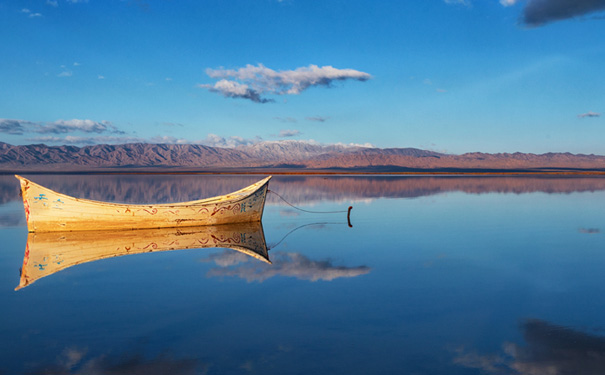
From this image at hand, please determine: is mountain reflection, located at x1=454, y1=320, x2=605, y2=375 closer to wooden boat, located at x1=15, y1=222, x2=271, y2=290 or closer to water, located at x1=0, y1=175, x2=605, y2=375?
water, located at x1=0, y1=175, x2=605, y2=375

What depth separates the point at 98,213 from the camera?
1398 cm

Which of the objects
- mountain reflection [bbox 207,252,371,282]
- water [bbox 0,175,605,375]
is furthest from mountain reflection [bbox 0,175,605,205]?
water [bbox 0,175,605,375]

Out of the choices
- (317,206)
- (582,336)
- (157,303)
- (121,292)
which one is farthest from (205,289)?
(317,206)

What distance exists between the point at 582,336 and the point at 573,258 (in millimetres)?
5846

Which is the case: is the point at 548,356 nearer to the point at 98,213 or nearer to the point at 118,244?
the point at 118,244

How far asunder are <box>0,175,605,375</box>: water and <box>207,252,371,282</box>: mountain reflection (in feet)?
0.15

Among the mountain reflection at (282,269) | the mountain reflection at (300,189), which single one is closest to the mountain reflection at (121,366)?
the mountain reflection at (282,269)

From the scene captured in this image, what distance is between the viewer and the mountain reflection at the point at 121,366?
4484 mm

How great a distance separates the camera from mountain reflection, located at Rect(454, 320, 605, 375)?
14.7 feet

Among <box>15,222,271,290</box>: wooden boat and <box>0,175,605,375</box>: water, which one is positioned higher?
<box>0,175,605,375</box>: water

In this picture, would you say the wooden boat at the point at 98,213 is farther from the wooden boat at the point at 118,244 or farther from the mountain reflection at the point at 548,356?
the mountain reflection at the point at 548,356

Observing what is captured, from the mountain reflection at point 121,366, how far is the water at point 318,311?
22mm

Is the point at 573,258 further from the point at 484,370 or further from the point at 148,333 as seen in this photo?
the point at 148,333

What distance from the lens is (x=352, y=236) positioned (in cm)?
1362
